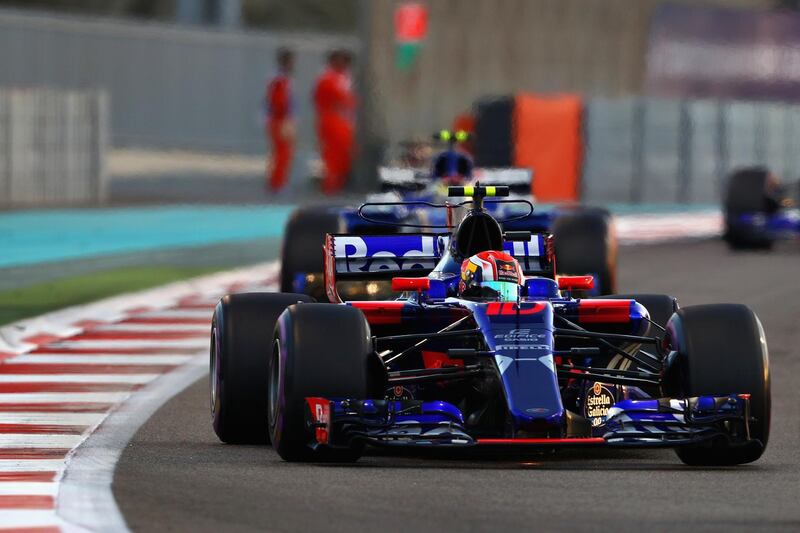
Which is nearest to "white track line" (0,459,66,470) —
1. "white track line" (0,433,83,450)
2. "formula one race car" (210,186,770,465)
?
"white track line" (0,433,83,450)

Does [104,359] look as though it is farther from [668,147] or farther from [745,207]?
[668,147]

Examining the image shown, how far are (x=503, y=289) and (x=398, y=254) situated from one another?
254 centimetres

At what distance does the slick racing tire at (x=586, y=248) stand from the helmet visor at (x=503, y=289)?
585 cm

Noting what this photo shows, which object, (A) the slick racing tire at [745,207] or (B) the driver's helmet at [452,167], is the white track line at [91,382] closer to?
(B) the driver's helmet at [452,167]

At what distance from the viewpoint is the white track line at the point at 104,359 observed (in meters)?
13.9

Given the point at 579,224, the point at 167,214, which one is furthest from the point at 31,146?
the point at 579,224

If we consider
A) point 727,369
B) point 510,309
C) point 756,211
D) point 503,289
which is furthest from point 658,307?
point 756,211

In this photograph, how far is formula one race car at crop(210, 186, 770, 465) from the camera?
30.5 ft

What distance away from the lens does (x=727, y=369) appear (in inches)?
379

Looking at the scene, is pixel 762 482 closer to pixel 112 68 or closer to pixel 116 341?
pixel 116 341

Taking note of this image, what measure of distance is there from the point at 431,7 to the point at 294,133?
4.06 meters

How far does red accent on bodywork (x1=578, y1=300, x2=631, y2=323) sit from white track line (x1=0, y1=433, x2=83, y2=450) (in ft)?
8.09

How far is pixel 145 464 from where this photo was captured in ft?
31.2

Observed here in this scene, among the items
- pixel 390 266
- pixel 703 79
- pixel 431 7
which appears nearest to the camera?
pixel 390 266
